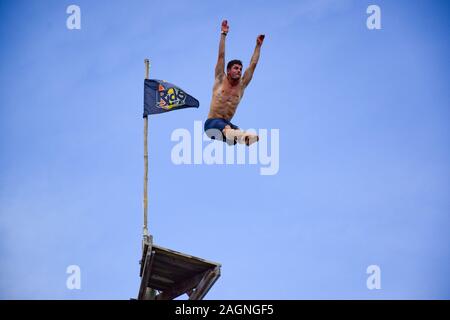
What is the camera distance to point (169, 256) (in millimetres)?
24469

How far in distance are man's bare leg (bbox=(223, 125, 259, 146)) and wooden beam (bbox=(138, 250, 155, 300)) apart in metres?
4.04

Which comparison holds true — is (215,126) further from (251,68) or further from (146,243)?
(146,243)

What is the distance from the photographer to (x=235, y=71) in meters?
27.8

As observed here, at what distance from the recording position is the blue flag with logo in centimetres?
2939

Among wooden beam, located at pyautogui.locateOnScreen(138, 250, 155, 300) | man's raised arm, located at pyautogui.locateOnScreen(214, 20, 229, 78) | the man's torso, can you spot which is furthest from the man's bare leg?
wooden beam, located at pyautogui.locateOnScreen(138, 250, 155, 300)

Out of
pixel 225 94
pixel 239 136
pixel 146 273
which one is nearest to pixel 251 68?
pixel 225 94

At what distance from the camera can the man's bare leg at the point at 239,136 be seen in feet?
85.6

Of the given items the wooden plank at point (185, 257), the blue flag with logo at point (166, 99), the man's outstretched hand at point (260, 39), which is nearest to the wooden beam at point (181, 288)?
the wooden plank at point (185, 257)

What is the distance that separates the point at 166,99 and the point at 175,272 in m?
6.22
